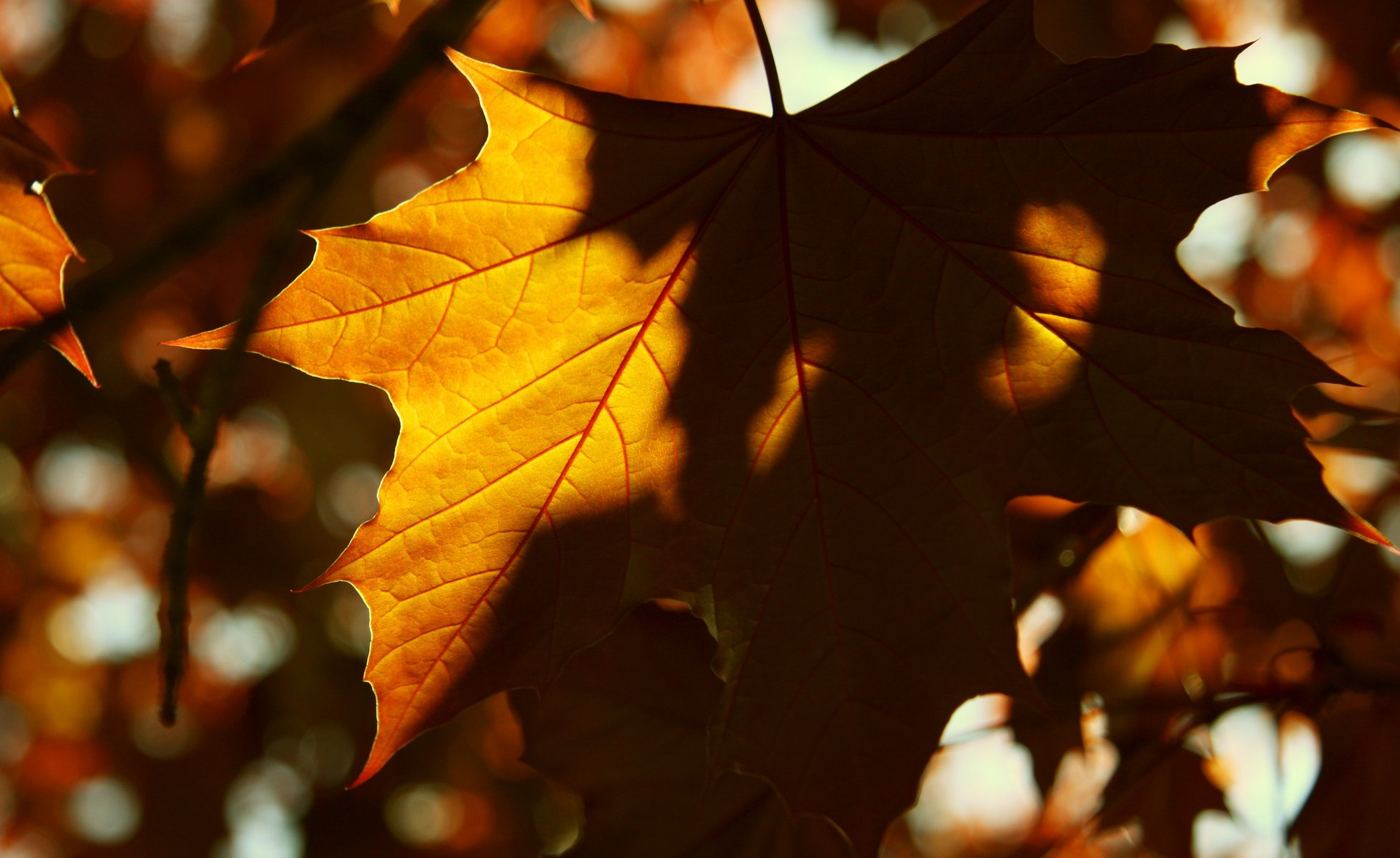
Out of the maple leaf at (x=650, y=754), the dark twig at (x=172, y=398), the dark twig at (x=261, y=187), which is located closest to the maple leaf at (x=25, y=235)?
the dark twig at (x=261, y=187)

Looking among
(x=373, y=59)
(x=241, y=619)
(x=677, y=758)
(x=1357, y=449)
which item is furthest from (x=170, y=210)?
(x=1357, y=449)

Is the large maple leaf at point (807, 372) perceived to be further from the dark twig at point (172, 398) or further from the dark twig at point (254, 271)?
the dark twig at point (172, 398)

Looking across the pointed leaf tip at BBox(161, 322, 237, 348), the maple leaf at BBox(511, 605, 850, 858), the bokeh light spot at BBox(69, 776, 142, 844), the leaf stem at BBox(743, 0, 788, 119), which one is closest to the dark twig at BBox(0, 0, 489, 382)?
the pointed leaf tip at BBox(161, 322, 237, 348)

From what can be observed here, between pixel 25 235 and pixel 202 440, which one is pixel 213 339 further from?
pixel 25 235

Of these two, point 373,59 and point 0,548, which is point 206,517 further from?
point 373,59

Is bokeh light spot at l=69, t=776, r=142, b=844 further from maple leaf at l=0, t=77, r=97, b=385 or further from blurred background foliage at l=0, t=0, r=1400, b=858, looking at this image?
maple leaf at l=0, t=77, r=97, b=385

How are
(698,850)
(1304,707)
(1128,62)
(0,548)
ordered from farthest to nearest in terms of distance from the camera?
(0,548) < (1304,707) < (698,850) < (1128,62)

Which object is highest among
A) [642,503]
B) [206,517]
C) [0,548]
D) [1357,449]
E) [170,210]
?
[1357,449]

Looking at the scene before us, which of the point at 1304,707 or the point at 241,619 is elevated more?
the point at 1304,707
